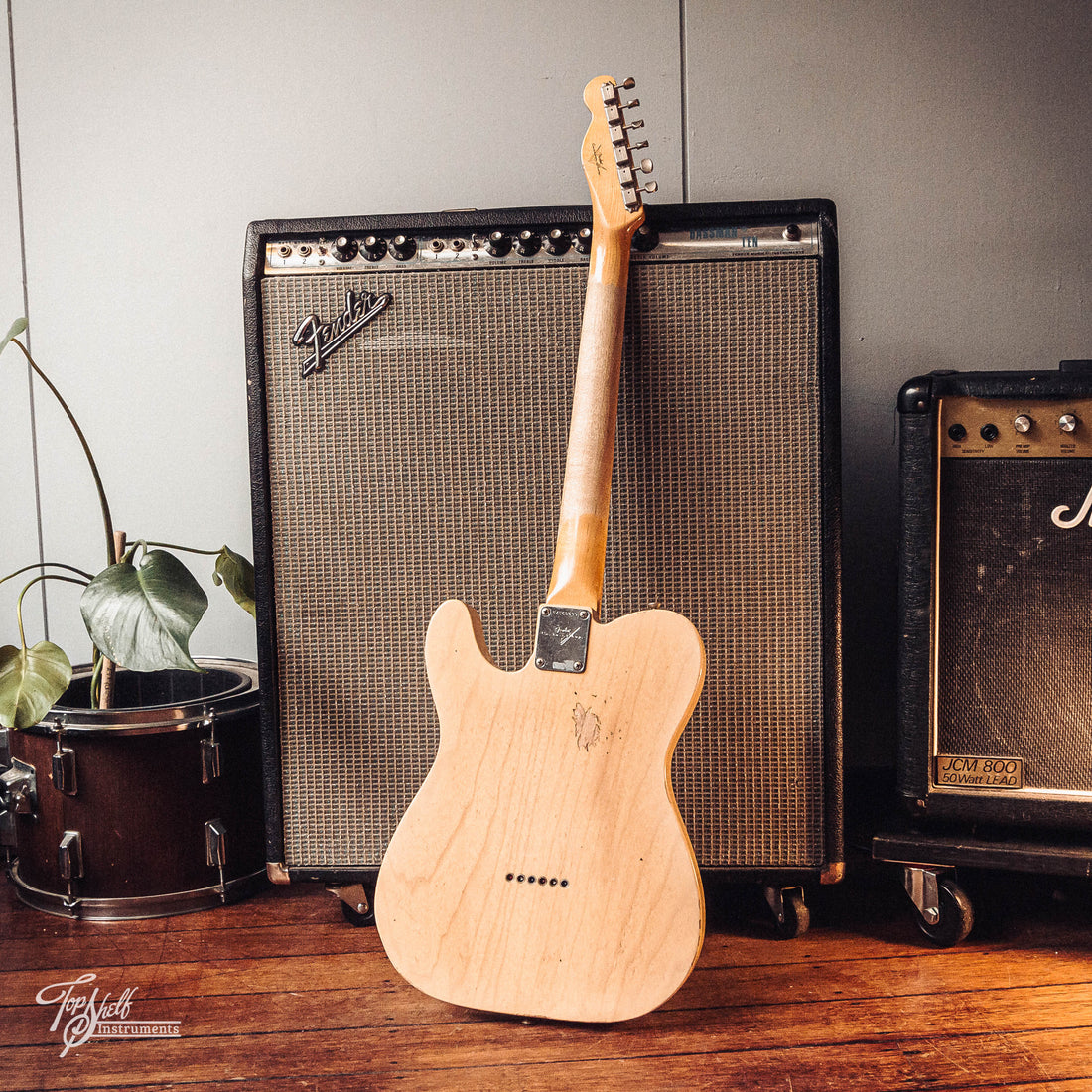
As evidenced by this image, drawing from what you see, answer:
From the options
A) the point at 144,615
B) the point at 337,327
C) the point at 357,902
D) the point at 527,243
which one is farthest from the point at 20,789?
the point at 527,243

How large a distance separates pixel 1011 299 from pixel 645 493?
79 centimetres

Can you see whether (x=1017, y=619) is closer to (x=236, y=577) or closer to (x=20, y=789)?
(x=236, y=577)

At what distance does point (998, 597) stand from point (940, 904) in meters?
0.37

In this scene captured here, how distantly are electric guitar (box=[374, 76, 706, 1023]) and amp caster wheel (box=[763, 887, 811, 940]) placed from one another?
0.92 ft

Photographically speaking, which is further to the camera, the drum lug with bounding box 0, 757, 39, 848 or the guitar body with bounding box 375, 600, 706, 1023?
the drum lug with bounding box 0, 757, 39, 848

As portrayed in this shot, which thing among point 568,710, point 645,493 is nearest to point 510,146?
point 645,493

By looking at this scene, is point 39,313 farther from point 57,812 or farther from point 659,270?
point 659,270

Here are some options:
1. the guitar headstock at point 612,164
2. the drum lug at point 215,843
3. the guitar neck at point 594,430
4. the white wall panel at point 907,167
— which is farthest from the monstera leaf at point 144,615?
the white wall panel at point 907,167

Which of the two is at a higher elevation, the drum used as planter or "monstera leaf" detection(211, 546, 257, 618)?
"monstera leaf" detection(211, 546, 257, 618)

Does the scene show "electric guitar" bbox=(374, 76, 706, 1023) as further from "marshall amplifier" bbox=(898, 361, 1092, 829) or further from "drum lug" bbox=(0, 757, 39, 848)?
"drum lug" bbox=(0, 757, 39, 848)

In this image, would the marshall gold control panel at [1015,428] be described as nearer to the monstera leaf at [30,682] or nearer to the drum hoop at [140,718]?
the drum hoop at [140,718]

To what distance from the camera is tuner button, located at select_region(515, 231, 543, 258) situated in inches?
40.6

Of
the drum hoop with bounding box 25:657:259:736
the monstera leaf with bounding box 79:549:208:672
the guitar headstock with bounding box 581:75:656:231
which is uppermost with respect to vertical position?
the guitar headstock with bounding box 581:75:656:231

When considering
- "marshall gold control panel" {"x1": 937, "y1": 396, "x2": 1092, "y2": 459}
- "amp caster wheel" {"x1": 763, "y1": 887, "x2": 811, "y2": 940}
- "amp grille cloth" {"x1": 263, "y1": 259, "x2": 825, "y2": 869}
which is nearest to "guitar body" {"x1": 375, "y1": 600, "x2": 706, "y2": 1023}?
"amp grille cloth" {"x1": 263, "y1": 259, "x2": 825, "y2": 869}
